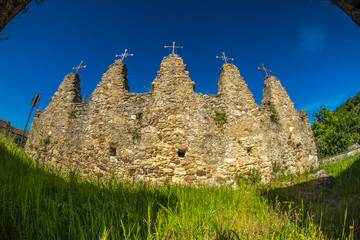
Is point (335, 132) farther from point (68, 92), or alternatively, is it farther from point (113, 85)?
point (68, 92)

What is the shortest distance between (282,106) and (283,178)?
3.56m

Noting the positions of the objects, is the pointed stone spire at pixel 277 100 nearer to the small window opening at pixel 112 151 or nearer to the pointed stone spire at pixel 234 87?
the pointed stone spire at pixel 234 87

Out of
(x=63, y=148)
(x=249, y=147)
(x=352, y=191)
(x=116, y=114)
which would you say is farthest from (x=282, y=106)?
(x=63, y=148)

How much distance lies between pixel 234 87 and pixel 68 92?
8.50m

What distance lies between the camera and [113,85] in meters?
7.98

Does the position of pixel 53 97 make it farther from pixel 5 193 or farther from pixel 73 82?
pixel 5 193

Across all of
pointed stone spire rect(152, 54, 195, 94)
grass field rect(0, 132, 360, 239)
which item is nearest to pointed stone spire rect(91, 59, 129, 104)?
pointed stone spire rect(152, 54, 195, 94)

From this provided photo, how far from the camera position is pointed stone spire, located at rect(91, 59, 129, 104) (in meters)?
7.80

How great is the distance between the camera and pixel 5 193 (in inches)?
105

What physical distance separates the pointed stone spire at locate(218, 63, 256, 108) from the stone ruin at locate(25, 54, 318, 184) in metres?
0.05

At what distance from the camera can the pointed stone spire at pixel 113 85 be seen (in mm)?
7797

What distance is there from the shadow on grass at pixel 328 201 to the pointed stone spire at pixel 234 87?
3.75 meters

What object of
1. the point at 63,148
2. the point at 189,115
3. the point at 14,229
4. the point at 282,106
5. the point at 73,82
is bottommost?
the point at 14,229

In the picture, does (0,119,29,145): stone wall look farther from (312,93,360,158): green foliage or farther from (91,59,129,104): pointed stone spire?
(312,93,360,158): green foliage
